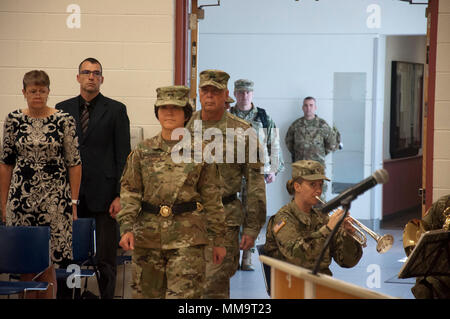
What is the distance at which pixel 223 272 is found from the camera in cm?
464

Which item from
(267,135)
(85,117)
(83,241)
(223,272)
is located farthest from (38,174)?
(267,135)

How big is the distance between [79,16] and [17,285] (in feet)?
8.16

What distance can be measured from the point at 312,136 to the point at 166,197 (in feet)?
20.9

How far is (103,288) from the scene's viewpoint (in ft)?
18.7

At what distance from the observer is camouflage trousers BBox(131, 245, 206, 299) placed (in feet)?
13.0

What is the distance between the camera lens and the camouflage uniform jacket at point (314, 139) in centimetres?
1015

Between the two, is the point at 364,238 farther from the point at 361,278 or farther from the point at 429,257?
A: the point at 361,278

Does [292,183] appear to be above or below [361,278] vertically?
above

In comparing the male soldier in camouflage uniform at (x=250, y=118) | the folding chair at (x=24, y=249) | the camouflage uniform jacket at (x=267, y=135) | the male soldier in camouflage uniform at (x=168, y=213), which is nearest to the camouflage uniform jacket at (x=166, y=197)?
the male soldier in camouflage uniform at (x=168, y=213)

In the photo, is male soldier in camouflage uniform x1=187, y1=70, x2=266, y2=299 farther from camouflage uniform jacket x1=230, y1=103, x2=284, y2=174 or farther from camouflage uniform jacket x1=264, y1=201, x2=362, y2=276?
camouflage uniform jacket x1=230, y1=103, x2=284, y2=174

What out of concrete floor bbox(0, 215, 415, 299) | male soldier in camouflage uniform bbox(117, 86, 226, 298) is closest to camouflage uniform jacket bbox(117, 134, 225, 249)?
male soldier in camouflage uniform bbox(117, 86, 226, 298)

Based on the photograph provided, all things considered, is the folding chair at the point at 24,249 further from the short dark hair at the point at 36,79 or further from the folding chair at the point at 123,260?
the folding chair at the point at 123,260

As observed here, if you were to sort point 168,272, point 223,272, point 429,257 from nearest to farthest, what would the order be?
point 168,272
point 429,257
point 223,272
